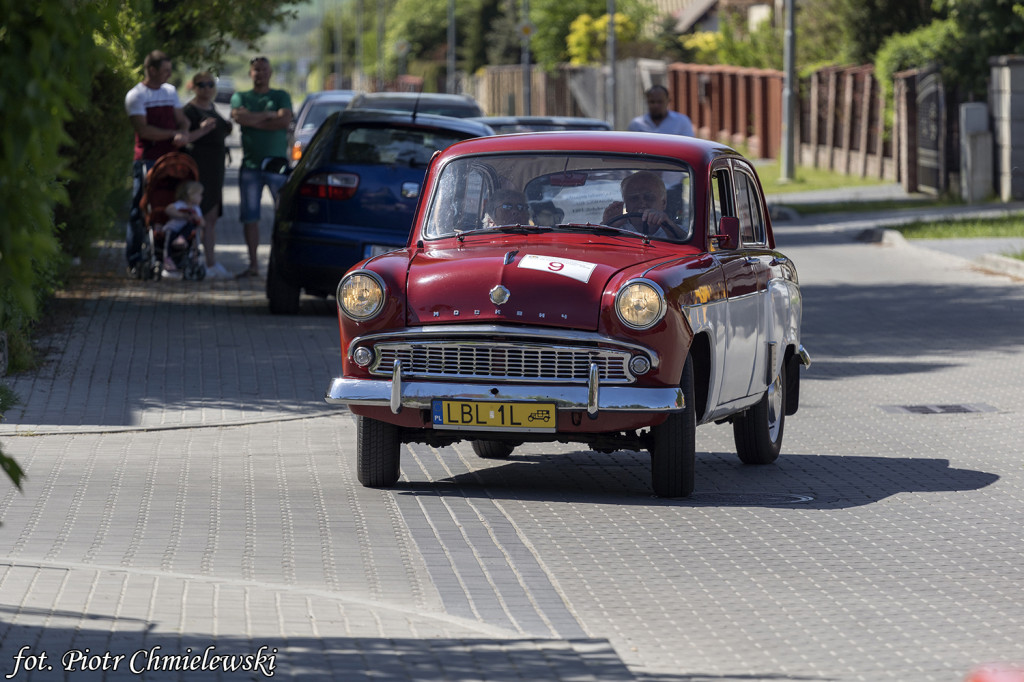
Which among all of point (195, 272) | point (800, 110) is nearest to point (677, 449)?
point (195, 272)

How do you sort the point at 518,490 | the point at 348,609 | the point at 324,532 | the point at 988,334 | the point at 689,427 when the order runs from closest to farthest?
the point at 348,609, the point at 324,532, the point at 689,427, the point at 518,490, the point at 988,334

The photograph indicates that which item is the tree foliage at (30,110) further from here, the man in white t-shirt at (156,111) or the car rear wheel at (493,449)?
the man in white t-shirt at (156,111)

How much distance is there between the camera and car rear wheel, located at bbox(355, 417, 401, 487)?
8211 millimetres

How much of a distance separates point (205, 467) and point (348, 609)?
127 inches

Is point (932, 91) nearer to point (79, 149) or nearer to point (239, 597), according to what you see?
point (79, 149)

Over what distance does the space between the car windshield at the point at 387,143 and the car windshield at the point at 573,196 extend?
5.44 meters

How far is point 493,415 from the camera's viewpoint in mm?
7785

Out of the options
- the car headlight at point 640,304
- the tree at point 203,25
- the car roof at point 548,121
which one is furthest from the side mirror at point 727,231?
the car roof at point 548,121

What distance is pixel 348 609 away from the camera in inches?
233

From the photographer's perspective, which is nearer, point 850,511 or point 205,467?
point 850,511

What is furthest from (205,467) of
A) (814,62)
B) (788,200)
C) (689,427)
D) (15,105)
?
(814,62)

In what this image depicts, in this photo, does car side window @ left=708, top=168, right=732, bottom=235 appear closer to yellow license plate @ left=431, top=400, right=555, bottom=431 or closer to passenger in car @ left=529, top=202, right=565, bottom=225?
passenger in car @ left=529, top=202, right=565, bottom=225

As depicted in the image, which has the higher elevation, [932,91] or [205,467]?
[932,91]

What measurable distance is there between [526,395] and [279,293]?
7403mm
